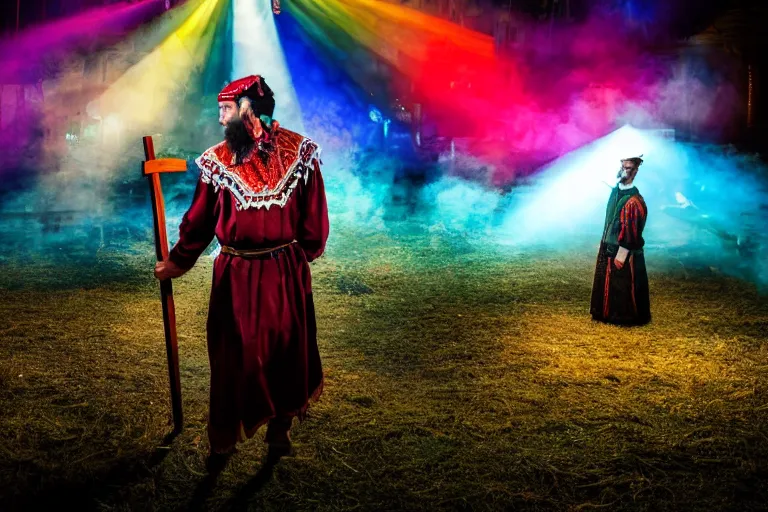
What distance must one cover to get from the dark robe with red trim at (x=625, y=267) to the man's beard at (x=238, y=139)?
4544mm

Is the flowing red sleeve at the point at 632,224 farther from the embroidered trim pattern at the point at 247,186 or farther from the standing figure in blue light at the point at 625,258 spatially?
the embroidered trim pattern at the point at 247,186

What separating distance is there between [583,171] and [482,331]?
35.6 feet

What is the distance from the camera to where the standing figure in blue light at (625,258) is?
6.29 meters

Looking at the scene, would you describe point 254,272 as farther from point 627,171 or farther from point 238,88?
point 627,171

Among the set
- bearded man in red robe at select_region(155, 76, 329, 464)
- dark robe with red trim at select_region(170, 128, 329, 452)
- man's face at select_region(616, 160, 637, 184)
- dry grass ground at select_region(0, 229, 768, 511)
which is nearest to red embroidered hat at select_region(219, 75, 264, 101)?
bearded man in red robe at select_region(155, 76, 329, 464)

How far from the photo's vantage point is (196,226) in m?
3.43

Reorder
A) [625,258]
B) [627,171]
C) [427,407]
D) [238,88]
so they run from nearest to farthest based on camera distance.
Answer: [238,88]
[427,407]
[627,171]
[625,258]

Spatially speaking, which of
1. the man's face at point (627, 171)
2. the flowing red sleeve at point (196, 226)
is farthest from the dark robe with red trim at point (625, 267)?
the flowing red sleeve at point (196, 226)

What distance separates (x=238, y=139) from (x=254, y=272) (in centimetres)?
80

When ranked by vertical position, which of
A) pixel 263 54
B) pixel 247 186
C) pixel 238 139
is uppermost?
pixel 263 54

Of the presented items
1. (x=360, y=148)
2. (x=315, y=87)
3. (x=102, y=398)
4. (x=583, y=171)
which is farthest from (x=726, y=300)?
(x=315, y=87)

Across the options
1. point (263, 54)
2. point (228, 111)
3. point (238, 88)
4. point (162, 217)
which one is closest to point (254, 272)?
point (162, 217)

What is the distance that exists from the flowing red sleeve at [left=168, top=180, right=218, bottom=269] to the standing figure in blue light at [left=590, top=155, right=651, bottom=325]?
4700 mm

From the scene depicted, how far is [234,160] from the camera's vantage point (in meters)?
3.39
